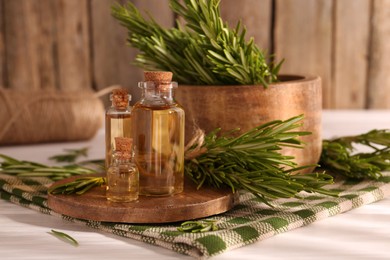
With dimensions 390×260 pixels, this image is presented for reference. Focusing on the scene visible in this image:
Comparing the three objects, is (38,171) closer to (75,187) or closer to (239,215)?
(75,187)

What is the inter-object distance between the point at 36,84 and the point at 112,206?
1.40m

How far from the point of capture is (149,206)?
0.65m

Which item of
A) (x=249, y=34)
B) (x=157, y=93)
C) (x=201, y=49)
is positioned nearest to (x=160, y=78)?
(x=157, y=93)

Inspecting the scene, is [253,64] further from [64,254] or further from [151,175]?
[64,254]

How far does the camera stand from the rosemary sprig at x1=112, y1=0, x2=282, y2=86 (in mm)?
772

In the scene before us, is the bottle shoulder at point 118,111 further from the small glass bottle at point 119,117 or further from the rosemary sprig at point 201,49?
the rosemary sprig at point 201,49

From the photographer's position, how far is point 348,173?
854 millimetres

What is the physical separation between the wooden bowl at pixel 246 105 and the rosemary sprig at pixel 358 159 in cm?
7

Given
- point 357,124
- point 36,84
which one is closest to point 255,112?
point 357,124

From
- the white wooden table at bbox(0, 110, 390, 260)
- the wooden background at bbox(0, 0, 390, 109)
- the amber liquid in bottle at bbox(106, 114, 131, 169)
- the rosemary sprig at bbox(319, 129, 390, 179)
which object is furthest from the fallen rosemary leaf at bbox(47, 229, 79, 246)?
the wooden background at bbox(0, 0, 390, 109)

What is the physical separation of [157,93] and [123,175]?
0.30 ft

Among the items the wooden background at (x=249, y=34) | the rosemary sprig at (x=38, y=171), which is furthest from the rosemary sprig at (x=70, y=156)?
the wooden background at (x=249, y=34)

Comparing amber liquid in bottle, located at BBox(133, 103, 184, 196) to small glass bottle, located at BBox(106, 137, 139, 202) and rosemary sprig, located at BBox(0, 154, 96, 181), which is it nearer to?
small glass bottle, located at BBox(106, 137, 139, 202)

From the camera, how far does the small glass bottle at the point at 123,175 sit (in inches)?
26.3
